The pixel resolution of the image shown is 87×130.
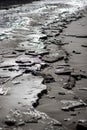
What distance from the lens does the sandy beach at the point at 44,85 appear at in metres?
3.77

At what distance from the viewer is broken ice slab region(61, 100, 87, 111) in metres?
4.12

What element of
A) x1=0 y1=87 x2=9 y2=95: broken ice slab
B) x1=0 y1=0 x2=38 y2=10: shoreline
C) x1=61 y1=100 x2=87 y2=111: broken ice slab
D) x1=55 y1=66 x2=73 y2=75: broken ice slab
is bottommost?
x1=0 y1=0 x2=38 y2=10: shoreline

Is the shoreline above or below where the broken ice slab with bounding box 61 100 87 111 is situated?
below

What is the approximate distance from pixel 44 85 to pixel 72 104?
0.83 metres

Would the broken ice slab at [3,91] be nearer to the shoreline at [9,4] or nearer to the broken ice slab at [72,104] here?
the broken ice slab at [72,104]

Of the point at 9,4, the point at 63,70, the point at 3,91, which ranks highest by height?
the point at 3,91

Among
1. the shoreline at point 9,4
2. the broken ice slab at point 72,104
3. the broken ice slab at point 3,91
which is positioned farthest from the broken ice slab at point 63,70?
the shoreline at point 9,4

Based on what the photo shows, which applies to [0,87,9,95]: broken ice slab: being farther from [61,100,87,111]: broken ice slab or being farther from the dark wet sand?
[61,100,87,111]: broken ice slab

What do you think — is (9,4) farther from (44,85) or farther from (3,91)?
(3,91)

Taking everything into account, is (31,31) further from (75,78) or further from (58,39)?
(75,78)

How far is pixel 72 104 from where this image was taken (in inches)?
167

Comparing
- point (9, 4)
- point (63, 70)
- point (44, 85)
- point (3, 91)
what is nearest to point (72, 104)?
point (44, 85)

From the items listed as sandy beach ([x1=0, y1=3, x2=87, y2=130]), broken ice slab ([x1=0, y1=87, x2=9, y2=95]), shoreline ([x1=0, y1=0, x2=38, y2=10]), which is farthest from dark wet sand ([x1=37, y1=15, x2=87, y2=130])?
shoreline ([x1=0, y1=0, x2=38, y2=10])

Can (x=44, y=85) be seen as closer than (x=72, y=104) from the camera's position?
No
